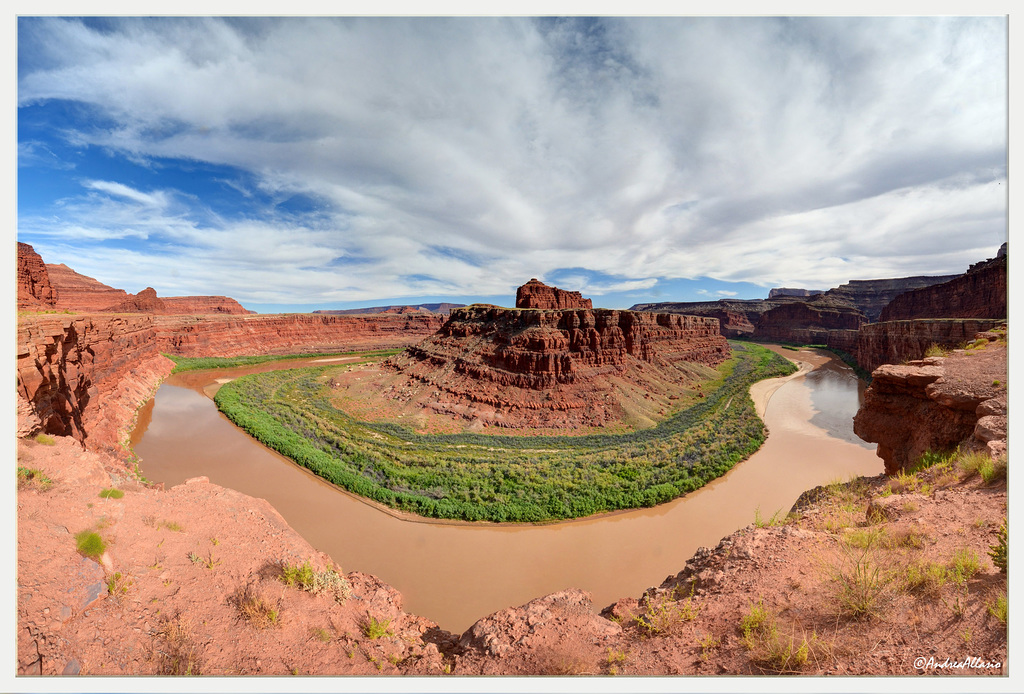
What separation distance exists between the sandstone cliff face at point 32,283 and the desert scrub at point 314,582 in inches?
1698

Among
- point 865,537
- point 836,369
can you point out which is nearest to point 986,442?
point 865,537

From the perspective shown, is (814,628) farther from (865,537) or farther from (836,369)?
(836,369)

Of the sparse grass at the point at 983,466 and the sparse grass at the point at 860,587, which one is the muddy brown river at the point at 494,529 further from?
the sparse grass at the point at 983,466

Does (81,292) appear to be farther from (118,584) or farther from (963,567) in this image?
(963,567)

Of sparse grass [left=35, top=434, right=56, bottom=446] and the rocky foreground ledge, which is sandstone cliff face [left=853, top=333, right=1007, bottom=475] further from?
sparse grass [left=35, top=434, right=56, bottom=446]

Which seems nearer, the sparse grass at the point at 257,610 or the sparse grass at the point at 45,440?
the sparse grass at the point at 257,610

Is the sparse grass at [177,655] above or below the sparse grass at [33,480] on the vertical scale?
below

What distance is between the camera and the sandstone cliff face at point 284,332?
52.8 m

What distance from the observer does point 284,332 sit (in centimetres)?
6506

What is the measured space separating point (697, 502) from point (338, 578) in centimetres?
1506

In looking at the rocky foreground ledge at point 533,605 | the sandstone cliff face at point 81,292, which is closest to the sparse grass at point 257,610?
the rocky foreground ledge at point 533,605

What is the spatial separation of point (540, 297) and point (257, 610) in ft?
133

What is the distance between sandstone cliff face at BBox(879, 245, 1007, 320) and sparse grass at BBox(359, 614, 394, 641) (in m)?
55.9

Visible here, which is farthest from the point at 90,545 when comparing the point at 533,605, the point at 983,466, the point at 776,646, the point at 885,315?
the point at 885,315
